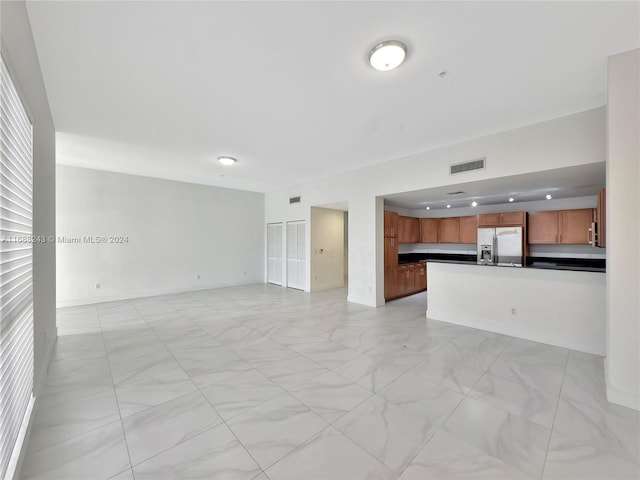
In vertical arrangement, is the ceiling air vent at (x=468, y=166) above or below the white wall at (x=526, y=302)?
above

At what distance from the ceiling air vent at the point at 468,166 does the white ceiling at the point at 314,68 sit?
1.34 ft

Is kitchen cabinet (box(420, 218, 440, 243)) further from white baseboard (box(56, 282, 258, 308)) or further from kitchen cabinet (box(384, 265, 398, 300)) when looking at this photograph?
white baseboard (box(56, 282, 258, 308))

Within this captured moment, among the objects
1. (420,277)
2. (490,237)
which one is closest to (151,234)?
(420,277)

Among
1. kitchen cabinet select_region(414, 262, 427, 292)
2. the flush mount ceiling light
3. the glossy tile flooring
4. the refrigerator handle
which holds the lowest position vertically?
the glossy tile flooring

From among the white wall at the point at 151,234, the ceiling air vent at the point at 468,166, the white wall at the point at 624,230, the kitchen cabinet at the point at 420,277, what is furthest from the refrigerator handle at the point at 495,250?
the white wall at the point at 151,234

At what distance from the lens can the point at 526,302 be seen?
12.9 feet

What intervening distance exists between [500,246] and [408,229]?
220 cm

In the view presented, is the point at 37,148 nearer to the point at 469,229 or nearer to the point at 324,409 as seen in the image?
the point at 324,409

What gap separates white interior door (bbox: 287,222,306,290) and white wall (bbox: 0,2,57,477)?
517cm

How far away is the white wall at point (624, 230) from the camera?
2262mm

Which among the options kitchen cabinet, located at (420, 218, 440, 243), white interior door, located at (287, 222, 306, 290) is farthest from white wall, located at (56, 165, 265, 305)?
kitchen cabinet, located at (420, 218, 440, 243)

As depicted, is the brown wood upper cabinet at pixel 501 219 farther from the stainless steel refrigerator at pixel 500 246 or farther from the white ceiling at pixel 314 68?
the white ceiling at pixel 314 68

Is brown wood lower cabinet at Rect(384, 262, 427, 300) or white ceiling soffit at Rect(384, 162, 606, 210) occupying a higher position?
white ceiling soffit at Rect(384, 162, 606, 210)

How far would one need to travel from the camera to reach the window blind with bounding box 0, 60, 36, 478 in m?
1.44
